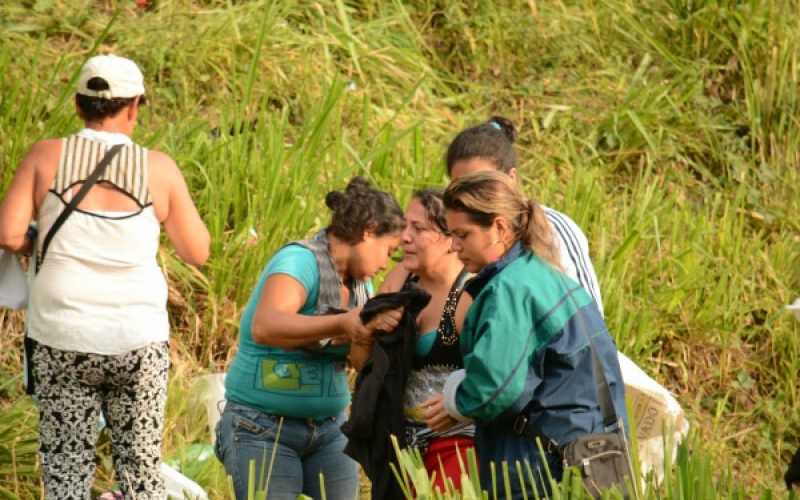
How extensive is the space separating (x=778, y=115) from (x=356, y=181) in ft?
17.1

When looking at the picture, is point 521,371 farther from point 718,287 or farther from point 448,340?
point 718,287

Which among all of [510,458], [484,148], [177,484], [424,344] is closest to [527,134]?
[177,484]

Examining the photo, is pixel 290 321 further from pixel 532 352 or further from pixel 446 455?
pixel 532 352

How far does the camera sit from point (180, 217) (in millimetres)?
4777

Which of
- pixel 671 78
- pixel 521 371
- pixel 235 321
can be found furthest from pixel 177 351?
pixel 671 78

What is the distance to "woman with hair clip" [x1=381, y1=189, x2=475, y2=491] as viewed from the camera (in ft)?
13.9

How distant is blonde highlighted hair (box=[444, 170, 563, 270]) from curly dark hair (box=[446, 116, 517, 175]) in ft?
2.27

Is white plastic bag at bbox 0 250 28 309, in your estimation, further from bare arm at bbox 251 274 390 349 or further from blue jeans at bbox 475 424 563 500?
blue jeans at bbox 475 424 563 500

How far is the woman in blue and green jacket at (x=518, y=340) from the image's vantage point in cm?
377

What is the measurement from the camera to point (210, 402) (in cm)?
606

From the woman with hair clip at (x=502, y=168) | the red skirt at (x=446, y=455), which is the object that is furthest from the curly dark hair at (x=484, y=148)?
the red skirt at (x=446, y=455)

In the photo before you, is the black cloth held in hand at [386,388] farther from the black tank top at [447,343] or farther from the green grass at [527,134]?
the green grass at [527,134]

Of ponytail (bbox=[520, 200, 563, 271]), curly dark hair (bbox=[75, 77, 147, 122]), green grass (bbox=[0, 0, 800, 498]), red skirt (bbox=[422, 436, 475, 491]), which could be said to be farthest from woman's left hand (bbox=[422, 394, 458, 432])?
green grass (bbox=[0, 0, 800, 498])

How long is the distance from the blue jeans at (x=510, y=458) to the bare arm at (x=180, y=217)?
4.24ft
